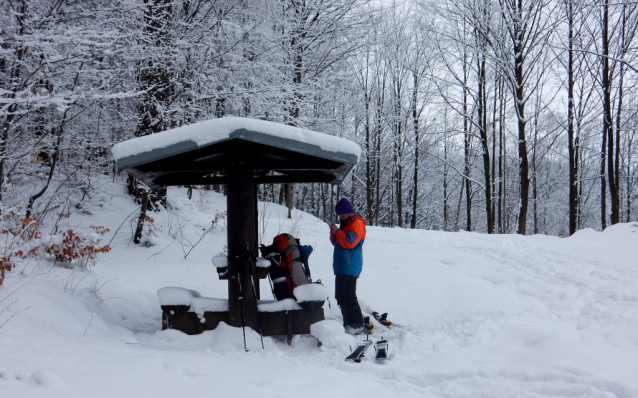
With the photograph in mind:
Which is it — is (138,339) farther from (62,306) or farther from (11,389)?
(11,389)

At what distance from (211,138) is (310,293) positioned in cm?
207

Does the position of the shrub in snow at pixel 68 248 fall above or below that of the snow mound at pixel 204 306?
above

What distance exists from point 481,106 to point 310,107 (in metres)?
8.85

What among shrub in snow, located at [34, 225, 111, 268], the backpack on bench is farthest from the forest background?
the backpack on bench

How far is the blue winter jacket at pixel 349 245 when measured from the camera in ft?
16.2

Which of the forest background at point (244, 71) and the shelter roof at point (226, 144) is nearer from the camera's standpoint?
the shelter roof at point (226, 144)

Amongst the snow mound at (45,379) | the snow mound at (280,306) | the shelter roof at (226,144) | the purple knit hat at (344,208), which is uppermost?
the shelter roof at (226,144)

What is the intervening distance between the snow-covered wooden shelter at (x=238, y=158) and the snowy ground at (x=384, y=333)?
0.73m

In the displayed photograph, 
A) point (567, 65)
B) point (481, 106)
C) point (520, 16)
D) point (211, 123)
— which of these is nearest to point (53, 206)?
point (211, 123)

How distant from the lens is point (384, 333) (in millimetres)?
4938

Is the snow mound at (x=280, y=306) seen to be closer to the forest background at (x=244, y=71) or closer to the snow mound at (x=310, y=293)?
the snow mound at (x=310, y=293)

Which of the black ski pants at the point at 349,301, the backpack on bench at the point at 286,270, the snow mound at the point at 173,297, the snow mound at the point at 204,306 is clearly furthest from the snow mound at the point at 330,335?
the snow mound at the point at 173,297

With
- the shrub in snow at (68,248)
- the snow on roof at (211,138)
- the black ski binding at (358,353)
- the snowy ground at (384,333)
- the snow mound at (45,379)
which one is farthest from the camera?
the shrub in snow at (68,248)

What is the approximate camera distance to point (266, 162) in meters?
5.18
